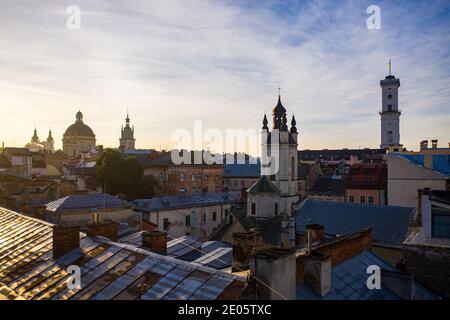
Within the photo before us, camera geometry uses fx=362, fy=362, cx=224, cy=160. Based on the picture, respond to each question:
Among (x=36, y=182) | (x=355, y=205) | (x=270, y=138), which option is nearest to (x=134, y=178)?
(x=36, y=182)

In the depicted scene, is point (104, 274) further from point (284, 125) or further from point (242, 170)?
point (242, 170)

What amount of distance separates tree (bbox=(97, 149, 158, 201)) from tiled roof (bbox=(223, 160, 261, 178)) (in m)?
21.7

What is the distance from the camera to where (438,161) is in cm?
2856

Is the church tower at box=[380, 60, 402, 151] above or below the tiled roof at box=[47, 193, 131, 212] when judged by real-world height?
above

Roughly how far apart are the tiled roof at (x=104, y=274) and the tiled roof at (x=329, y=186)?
131 feet

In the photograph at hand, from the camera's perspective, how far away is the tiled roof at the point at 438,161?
27.8 m

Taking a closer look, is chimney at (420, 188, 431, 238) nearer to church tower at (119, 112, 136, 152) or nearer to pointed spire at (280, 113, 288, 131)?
pointed spire at (280, 113, 288, 131)

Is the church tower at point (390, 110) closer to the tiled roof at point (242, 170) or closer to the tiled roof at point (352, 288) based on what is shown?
the tiled roof at point (242, 170)

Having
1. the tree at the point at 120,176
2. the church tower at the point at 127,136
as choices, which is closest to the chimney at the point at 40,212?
the tree at the point at 120,176

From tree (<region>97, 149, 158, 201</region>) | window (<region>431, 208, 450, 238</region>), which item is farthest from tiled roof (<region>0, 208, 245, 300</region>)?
tree (<region>97, 149, 158, 201</region>)

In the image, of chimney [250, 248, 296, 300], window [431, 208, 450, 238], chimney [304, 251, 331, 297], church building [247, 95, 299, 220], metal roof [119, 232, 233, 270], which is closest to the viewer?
chimney [250, 248, 296, 300]

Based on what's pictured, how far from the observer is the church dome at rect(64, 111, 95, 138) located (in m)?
104

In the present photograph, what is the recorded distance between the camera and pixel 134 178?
1634 inches
